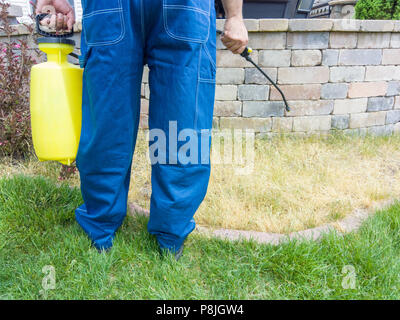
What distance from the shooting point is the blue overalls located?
134 centimetres

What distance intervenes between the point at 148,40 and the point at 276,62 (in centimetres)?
237

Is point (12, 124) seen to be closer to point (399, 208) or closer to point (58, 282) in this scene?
point (58, 282)

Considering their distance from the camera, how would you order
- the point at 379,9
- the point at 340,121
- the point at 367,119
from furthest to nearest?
the point at 379,9 → the point at 367,119 → the point at 340,121

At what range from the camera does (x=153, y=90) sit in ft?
4.85

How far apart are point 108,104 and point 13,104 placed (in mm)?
2056

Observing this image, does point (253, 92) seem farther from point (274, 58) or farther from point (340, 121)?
point (340, 121)

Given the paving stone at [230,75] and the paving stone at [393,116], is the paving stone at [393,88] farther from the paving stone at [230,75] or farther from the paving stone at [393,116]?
the paving stone at [230,75]

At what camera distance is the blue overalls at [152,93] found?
1.34 metres

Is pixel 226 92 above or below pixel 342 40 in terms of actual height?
below

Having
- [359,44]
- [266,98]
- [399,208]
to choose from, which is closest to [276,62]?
[266,98]

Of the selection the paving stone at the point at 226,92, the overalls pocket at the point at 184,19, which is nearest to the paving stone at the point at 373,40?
the paving stone at the point at 226,92

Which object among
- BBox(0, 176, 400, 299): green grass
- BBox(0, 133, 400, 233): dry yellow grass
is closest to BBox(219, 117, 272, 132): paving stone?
BBox(0, 133, 400, 233): dry yellow grass

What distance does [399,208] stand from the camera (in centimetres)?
209

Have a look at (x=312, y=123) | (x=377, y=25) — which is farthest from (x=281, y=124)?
(x=377, y=25)
